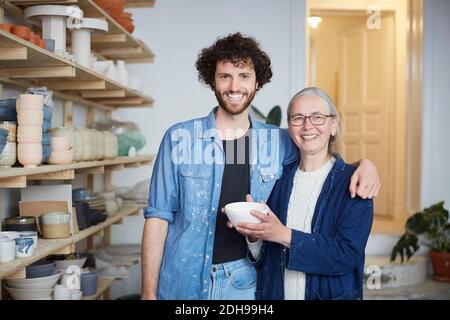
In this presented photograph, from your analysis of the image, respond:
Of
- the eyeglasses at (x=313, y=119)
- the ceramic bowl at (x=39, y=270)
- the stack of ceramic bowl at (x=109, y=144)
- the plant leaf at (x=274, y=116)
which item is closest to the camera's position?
the eyeglasses at (x=313, y=119)

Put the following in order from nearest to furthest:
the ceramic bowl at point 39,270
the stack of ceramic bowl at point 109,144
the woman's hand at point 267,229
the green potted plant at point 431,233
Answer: the woman's hand at point 267,229
the ceramic bowl at point 39,270
the stack of ceramic bowl at point 109,144
the green potted plant at point 431,233

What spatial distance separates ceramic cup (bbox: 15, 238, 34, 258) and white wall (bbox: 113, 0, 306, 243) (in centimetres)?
59

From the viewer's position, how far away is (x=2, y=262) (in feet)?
4.02

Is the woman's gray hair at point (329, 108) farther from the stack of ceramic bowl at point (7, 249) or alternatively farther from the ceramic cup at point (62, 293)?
the ceramic cup at point (62, 293)

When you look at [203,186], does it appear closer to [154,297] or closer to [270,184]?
[270,184]

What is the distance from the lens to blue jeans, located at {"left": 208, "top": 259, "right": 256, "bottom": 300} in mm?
1268

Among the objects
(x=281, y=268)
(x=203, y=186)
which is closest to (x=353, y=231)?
(x=281, y=268)

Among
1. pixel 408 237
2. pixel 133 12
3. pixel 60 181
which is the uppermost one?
pixel 133 12

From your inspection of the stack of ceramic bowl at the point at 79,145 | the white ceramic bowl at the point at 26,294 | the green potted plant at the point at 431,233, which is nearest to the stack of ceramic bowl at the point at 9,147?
the stack of ceramic bowl at the point at 79,145


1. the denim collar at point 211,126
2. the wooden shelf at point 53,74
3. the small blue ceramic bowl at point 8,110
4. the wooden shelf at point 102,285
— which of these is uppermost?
the wooden shelf at point 53,74

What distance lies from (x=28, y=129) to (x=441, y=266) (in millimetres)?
1630

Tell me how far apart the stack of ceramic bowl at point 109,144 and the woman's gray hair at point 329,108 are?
0.84 metres

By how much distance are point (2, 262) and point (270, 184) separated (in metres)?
0.71

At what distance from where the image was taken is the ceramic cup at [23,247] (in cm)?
128
